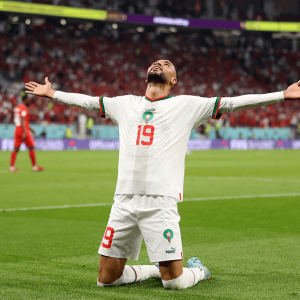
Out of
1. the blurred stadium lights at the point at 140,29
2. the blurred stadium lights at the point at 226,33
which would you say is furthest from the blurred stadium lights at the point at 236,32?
the blurred stadium lights at the point at 140,29

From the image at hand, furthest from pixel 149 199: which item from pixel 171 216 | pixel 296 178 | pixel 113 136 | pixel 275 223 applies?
pixel 113 136

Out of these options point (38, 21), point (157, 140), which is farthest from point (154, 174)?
point (38, 21)

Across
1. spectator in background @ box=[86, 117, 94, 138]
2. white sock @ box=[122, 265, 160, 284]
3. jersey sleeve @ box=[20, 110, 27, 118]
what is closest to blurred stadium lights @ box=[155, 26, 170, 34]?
spectator in background @ box=[86, 117, 94, 138]

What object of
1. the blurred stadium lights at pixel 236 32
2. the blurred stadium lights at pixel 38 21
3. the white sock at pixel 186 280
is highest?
the blurred stadium lights at pixel 236 32

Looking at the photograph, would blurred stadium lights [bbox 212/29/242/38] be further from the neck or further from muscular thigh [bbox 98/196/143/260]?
muscular thigh [bbox 98/196/143/260]

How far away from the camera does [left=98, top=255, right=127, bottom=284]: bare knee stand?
430 cm

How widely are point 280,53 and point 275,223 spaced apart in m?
44.3

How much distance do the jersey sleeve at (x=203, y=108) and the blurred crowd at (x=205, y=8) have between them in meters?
36.8

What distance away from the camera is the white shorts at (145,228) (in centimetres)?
418

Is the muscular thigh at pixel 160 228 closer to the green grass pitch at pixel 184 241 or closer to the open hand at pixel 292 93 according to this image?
the green grass pitch at pixel 184 241

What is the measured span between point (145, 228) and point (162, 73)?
1.31 meters

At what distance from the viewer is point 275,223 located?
7652mm

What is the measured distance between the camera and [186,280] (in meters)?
4.27

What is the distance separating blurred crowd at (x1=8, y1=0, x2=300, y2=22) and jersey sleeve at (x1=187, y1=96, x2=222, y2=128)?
121ft
